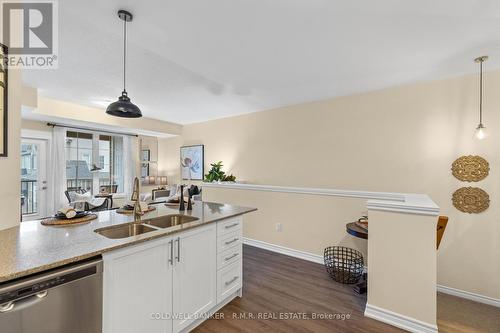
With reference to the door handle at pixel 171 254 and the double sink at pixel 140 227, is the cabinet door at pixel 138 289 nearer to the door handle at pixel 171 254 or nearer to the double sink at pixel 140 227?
the door handle at pixel 171 254

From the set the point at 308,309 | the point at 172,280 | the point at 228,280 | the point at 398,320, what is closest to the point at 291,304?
the point at 308,309

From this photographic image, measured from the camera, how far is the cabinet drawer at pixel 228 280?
2.07 m

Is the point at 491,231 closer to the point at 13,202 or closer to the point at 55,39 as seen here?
the point at 13,202

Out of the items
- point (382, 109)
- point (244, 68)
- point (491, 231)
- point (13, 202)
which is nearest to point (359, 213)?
point (491, 231)

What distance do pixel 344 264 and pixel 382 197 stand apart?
3.30 feet

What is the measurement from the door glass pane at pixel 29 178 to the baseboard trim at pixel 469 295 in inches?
286

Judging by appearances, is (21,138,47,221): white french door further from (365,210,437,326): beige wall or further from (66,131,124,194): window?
(365,210,437,326): beige wall

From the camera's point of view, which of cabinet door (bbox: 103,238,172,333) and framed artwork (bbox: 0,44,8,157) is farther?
framed artwork (bbox: 0,44,8,157)

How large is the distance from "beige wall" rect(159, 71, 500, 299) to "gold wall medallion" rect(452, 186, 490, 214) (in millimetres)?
54

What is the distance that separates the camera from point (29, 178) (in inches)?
182

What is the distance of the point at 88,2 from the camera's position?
1609 millimetres

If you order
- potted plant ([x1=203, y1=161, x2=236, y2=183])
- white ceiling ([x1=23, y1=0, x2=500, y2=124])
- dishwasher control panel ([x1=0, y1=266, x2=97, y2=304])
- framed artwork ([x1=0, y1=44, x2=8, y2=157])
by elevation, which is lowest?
dishwasher control panel ([x1=0, y1=266, x2=97, y2=304])

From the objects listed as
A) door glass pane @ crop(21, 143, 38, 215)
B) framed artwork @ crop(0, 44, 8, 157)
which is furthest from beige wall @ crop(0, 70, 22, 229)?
door glass pane @ crop(21, 143, 38, 215)

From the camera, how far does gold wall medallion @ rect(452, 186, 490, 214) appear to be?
243 cm
